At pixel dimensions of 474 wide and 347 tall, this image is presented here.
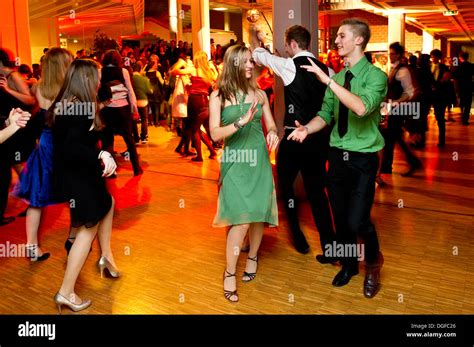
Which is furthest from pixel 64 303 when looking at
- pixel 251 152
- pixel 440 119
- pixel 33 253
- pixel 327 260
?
pixel 440 119

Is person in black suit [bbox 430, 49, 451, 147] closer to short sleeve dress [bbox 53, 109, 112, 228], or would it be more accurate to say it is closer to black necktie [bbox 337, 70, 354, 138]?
black necktie [bbox 337, 70, 354, 138]

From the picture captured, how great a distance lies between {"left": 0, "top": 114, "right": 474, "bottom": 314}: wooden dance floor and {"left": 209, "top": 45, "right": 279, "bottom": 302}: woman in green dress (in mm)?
372

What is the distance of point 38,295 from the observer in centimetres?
313

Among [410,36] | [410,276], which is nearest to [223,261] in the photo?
[410,276]

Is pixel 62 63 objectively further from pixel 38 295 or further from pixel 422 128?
pixel 422 128

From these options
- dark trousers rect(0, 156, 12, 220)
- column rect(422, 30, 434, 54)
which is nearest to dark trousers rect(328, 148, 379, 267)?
dark trousers rect(0, 156, 12, 220)

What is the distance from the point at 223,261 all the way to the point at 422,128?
5410mm

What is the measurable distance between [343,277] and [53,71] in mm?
2380

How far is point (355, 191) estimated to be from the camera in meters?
2.90

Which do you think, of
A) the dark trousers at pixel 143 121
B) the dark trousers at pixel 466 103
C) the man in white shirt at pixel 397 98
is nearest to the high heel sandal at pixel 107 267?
the man in white shirt at pixel 397 98

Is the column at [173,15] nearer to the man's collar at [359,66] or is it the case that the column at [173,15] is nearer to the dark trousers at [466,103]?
the dark trousers at [466,103]

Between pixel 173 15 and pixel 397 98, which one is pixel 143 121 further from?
pixel 173 15

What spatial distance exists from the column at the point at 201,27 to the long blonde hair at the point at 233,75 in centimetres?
1093

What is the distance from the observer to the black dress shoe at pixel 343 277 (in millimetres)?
3150
